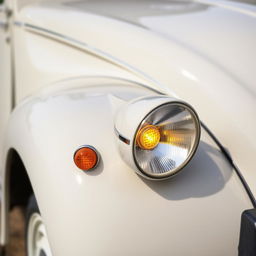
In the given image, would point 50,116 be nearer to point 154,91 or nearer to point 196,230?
point 154,91

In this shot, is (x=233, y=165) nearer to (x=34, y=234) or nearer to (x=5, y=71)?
(x=34, y=234)

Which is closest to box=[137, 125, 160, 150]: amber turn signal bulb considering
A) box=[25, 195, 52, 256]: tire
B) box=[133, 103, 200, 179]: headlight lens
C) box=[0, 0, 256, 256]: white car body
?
box=[133, 103, 200, 179]: headlight lens

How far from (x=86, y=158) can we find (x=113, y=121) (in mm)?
161

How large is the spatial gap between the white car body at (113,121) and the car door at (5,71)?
1.31ft

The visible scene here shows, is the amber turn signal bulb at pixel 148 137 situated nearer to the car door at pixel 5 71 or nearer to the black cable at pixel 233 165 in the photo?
the black cable at pixel 233 165

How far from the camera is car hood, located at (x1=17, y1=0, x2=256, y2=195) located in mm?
1371

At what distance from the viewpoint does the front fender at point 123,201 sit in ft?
3.80

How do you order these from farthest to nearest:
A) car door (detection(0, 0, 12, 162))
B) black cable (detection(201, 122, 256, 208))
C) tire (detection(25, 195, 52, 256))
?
car door (detection(0, 0, 12, 162)) < tire (detection(25, 195, 52, 256)) < black cable (detection(201, 122, 256, 208))

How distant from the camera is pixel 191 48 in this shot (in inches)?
61.9

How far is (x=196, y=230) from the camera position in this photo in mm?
1179

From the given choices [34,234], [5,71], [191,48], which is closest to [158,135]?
[191,48]

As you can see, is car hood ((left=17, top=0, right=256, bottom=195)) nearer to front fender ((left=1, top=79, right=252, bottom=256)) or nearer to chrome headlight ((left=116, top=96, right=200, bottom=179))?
front fender ((left=1, top=79, right=252, bottom=256))

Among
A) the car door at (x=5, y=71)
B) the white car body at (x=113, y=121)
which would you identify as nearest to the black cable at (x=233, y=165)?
the white car body at (x=113, y=121)

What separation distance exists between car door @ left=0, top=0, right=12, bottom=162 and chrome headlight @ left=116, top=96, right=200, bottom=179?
54.3 inches
